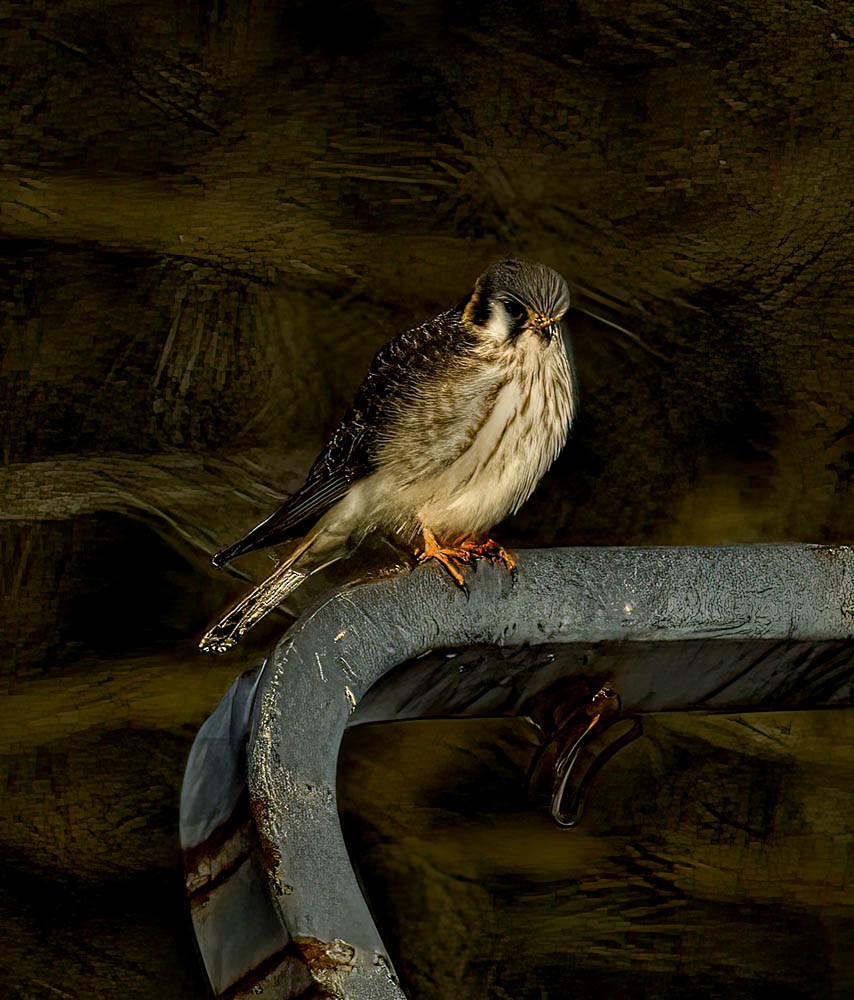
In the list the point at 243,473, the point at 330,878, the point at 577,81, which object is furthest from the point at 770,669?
the point at 577,81

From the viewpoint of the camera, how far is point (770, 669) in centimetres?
80

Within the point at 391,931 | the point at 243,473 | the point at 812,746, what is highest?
the point at 243,473

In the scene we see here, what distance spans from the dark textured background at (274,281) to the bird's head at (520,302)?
0.22m

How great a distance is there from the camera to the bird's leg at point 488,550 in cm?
92

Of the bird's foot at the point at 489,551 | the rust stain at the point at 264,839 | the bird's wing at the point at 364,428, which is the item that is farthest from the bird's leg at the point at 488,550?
the rust stain at the point at 264,839

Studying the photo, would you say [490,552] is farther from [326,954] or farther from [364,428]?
[326,954]

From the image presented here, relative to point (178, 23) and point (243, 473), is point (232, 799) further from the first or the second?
point (178, 23)

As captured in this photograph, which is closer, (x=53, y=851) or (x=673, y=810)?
(x=53, y=851)

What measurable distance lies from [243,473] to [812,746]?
741 mm

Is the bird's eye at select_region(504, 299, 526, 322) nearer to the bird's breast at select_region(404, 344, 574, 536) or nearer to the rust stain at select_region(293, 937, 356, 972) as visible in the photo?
the bird's breast at select_region(404, 344, 574, 536)

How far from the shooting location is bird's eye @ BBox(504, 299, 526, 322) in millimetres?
1207

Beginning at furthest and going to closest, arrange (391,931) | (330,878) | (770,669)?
(391,931) < (770,669) < (330,878)

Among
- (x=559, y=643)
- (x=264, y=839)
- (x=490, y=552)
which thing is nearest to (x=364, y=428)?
(x=490, y=552)

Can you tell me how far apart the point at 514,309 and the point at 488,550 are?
23cm
